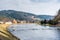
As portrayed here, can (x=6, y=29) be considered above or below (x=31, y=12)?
below

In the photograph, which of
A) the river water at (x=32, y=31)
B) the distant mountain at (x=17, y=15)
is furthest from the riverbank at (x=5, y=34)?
the distant mountain at (x=17, y=15)

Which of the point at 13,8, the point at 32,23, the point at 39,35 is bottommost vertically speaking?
the point at 39,35

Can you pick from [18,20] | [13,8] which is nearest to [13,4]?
[13,8]

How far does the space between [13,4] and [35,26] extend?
1091mm

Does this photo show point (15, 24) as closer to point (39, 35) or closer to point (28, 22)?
point (28, 22)

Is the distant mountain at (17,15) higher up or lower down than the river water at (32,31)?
higher up

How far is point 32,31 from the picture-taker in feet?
23.1

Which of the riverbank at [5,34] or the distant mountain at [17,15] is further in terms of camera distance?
the distant mountain at [17,15]

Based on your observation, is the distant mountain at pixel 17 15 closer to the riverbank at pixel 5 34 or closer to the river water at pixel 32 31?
the river water at pixel 32 31

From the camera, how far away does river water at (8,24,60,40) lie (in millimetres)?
6789

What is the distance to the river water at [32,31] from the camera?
6.79 metres

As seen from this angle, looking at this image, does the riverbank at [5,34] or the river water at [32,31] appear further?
the river water at [32,31]

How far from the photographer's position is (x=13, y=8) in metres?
6.88

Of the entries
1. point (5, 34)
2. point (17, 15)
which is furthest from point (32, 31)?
point (5, 34)
